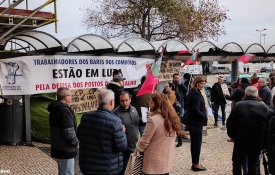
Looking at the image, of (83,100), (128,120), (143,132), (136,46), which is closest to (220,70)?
(136,46)

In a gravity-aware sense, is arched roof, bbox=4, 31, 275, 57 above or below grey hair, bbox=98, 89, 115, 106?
above

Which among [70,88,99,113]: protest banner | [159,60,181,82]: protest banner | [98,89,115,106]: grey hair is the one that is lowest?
[70,88,99,113]: protest banner

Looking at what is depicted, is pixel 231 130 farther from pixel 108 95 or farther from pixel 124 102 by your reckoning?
pixel 108 95

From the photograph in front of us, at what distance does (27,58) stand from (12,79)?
0.57 m

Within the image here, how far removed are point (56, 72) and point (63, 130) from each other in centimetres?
444

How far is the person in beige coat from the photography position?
4160mm

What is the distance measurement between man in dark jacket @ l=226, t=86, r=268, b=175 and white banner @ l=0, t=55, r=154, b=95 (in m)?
4.72

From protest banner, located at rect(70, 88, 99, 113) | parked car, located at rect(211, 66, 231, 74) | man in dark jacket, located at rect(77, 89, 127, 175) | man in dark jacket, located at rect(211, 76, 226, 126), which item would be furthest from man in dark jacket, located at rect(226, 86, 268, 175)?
parked car, located at rect(211, 66, 231, 74)

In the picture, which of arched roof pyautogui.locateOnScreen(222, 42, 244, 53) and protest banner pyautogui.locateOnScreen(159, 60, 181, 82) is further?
arched roof pyautogui.locateOnScreen(222, 42, 244, 53)

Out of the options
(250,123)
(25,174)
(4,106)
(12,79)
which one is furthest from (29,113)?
(250,123)

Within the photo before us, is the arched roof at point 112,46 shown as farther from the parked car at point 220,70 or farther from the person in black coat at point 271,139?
the parked car at point 220,70

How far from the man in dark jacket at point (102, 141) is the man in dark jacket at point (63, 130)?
2.30ft

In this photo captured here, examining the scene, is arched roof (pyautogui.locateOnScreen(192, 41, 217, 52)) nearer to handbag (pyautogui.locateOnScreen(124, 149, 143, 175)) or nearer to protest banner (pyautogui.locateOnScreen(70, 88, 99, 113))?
protest banner (pyautogui.locateOnScreen(70, 88, 99, 113))

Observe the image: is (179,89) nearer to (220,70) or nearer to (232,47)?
(232,47)
